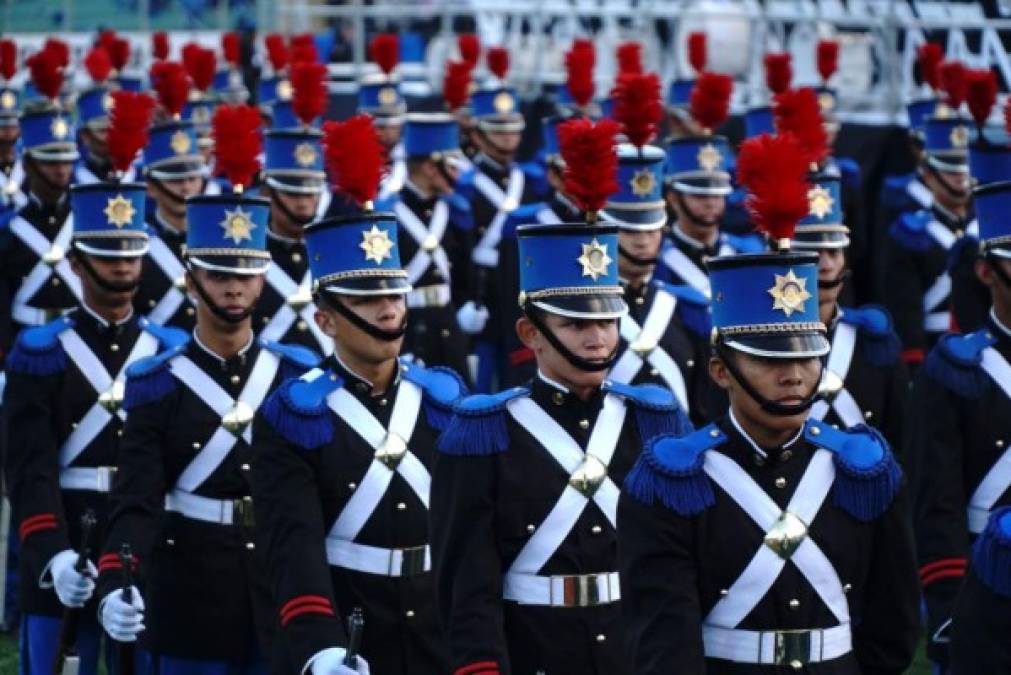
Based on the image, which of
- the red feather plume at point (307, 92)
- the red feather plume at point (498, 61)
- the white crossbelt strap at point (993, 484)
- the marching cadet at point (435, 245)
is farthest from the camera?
the red feather plume at point (498, 61)

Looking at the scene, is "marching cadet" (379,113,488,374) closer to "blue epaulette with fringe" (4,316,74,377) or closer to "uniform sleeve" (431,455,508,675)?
"blue epaulette with fringe" (4,316,74,377)

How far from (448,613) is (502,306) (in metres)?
5.05

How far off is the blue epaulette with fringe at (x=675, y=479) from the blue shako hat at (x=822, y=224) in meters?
2.70

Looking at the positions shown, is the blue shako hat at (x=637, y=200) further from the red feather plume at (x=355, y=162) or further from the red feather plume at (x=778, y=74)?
the red feather plume at (x=778, y=74)

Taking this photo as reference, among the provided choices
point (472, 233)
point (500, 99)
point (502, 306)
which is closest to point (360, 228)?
point (502, 306)

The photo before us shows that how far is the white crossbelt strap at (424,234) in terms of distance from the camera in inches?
455

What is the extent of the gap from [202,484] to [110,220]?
1586mm

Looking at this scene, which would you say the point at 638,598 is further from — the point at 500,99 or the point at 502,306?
the point at 500,99

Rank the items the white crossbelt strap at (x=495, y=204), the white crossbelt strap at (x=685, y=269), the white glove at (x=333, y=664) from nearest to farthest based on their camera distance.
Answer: the white glove at (x=333, y=664) < the white crossbelt strap at (x=685, y=269) < the white crossbelt strap at (x=495, y=204)

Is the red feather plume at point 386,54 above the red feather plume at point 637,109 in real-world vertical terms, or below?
below

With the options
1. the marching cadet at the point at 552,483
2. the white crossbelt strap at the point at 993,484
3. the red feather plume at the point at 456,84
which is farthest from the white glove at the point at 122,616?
the red feather plume at the point at 456,84

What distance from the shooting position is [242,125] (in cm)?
828

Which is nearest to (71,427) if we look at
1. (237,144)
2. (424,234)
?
(237,144)

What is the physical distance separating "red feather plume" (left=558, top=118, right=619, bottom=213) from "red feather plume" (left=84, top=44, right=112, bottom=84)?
9.99 metres
